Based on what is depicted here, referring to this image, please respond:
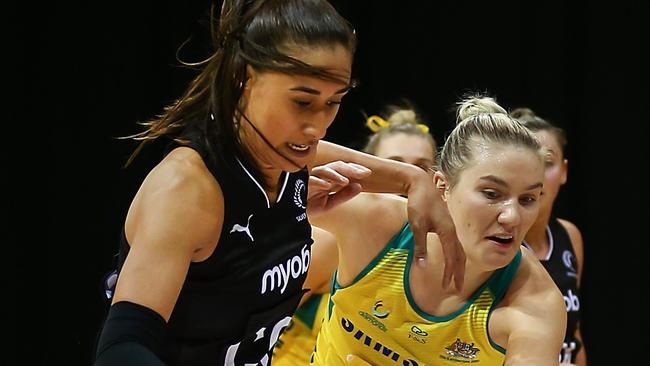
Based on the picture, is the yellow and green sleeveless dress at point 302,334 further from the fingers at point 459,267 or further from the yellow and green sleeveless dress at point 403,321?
the fingers at point 459,267

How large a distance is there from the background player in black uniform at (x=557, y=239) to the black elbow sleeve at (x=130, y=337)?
1677 mm

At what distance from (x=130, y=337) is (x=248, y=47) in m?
0.42

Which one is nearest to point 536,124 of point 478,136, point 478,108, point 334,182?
point 478,108

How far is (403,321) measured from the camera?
6.33 ft

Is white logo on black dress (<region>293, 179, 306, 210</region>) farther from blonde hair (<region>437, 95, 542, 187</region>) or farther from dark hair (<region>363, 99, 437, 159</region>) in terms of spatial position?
dark hair (<region>363, 99, 437, 159</region>)

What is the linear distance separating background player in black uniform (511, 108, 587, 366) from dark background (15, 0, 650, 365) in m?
0.42

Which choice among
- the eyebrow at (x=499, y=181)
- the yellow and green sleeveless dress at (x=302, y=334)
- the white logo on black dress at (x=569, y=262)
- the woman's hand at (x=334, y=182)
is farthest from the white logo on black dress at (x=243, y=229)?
the white logo on black dress at (x=569, y=262)

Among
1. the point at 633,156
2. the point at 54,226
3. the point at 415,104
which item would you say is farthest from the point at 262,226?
the point at 633,156

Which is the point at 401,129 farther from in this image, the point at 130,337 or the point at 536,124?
the point at 130,337

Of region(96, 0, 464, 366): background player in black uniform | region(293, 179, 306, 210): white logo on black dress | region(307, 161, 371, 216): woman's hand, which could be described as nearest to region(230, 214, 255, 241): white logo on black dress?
region(96, 0, 464, 366): background player in black uniform

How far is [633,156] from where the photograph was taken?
339 centimetres

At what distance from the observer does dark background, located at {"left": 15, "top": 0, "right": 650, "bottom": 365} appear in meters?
2.65

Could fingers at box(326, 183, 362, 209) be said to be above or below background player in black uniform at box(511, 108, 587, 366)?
above

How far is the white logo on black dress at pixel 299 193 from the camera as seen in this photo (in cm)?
158
